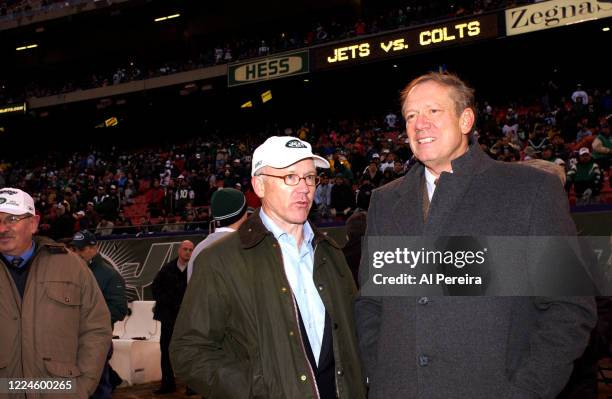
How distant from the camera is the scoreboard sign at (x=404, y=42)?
2139 cm

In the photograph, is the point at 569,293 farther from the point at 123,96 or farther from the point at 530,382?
the point at 123,96

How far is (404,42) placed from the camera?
76.4ft

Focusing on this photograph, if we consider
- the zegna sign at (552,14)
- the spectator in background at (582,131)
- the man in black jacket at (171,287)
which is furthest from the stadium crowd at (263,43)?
the man in black jacket at (171,287)

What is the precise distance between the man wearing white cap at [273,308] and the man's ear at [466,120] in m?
0.63

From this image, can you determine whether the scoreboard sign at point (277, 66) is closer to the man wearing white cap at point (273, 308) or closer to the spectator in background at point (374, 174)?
the spectator in background at point (374, 174)

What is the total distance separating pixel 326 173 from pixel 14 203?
45.1ft

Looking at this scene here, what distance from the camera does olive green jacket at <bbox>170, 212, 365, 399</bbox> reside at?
2.41 meters

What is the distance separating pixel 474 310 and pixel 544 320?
0.24m

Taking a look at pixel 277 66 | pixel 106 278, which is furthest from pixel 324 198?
pixel 277 66

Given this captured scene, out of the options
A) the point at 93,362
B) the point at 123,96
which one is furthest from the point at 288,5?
the point at 93,362

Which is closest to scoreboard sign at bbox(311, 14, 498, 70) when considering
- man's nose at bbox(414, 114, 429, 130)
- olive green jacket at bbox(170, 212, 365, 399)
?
man's nose at bbox(414, 114, 429, 130)

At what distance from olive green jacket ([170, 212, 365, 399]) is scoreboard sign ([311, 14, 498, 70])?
20.0 meters

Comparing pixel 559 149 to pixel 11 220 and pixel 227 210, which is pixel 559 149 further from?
pixel 11 220

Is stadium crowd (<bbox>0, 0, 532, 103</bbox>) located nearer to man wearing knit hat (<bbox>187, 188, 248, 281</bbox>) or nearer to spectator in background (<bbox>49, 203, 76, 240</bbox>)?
spectator in background (<bbox>49, 203, 76, 240</bbox>)
